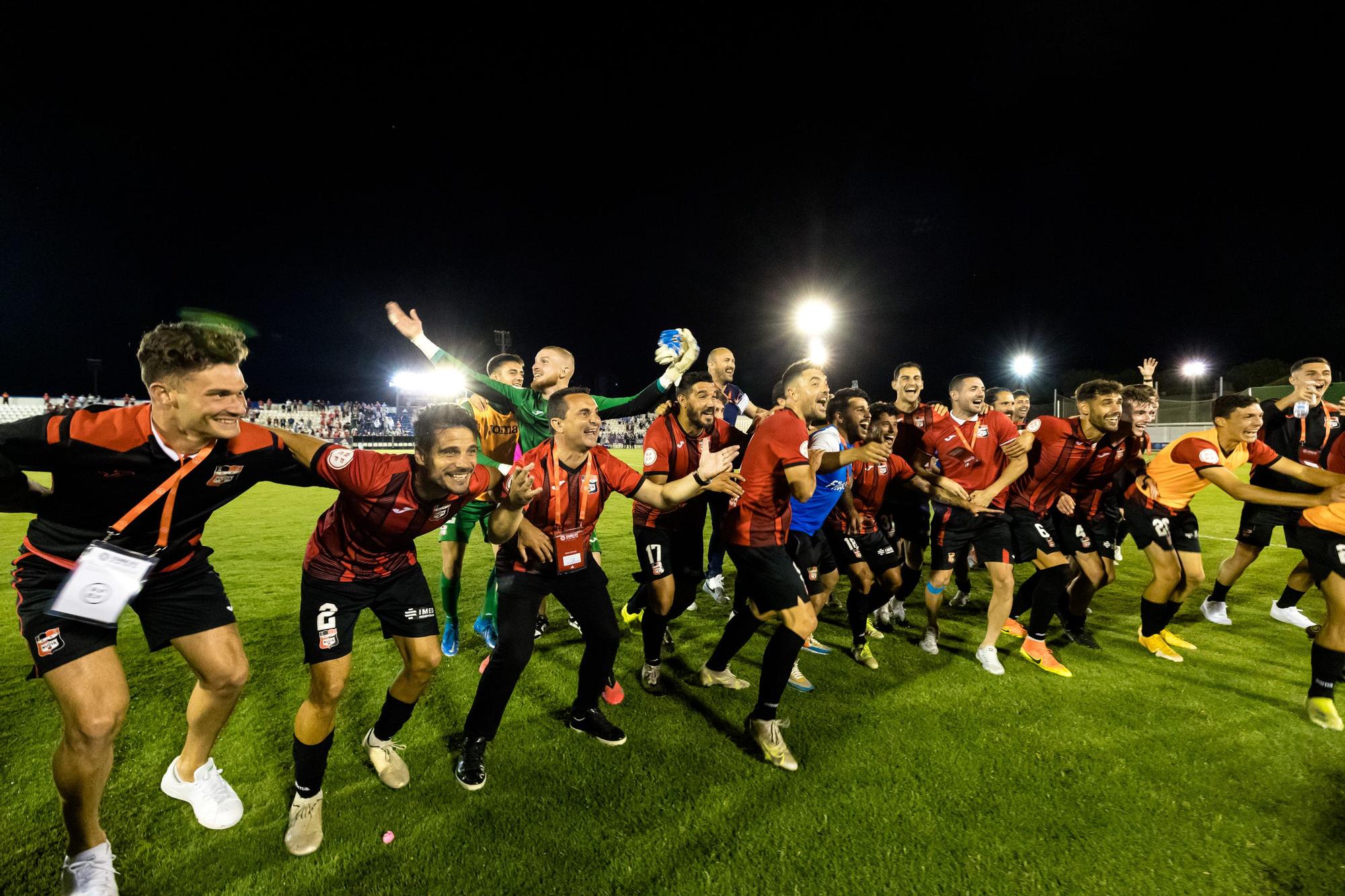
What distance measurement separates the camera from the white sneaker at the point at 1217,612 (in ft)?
19.5

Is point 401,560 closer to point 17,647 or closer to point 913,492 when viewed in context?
point 17,647

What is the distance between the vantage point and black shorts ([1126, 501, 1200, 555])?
5.25 meters

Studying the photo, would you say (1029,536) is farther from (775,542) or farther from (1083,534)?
(775,542)

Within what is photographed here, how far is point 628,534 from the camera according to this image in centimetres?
1116

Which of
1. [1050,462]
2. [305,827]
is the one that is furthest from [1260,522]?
[305,827]

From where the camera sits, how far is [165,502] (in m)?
2.70

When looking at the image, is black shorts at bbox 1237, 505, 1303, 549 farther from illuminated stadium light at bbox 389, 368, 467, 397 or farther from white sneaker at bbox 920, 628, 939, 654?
illuminated stadium light at bbox 389, 368, 467, 397

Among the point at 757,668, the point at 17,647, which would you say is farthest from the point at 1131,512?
the point at 17,647

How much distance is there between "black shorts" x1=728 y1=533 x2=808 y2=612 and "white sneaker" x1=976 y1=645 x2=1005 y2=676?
7.18 ft

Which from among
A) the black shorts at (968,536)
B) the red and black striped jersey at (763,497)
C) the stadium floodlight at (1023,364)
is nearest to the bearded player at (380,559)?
the red and black striped jersey at (763,497)

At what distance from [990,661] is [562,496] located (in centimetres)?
386

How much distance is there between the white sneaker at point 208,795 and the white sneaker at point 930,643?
16.7 feet

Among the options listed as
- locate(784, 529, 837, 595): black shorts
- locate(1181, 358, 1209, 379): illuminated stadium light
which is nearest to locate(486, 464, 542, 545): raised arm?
locate(784, 529, 837, 595): black shorts

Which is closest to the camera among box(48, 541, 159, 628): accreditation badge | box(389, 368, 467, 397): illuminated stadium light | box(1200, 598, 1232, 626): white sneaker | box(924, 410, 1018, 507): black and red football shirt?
box(48, 541, 159, 628): accreditation badge
